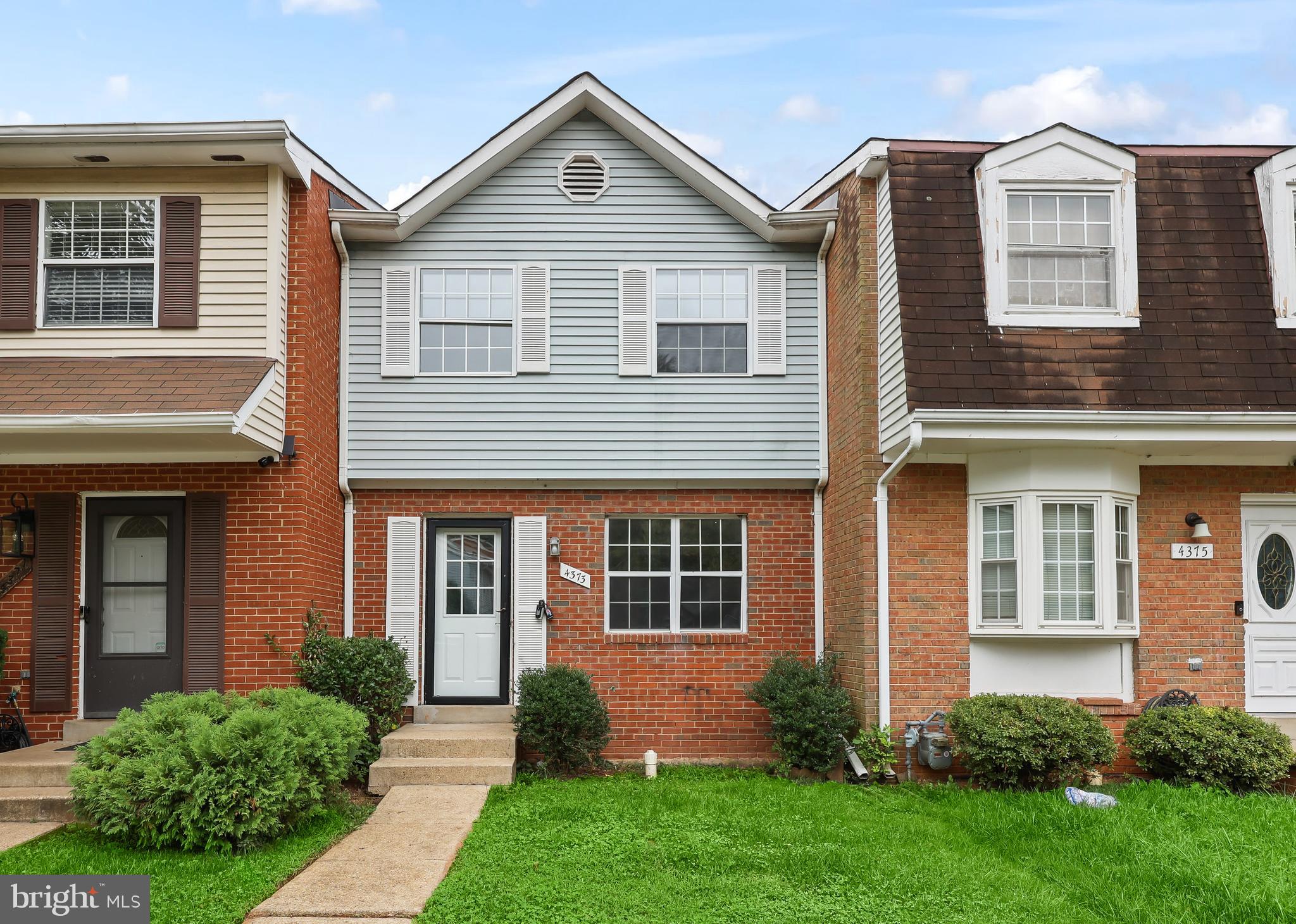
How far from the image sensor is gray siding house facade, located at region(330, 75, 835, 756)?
11.3 metres

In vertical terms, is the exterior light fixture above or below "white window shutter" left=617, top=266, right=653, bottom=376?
below

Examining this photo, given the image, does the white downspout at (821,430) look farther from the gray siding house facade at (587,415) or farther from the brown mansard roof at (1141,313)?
the brown mansard roof at (1141,313)

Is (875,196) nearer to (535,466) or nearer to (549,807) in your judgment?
(535,466)

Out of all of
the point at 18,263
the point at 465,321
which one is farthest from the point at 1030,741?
the point at 18,263

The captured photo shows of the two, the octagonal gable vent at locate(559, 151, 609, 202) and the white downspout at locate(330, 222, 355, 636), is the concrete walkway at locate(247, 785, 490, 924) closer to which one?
the white downspout at locate(330, 222, 355, 636)

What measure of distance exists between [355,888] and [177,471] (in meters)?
5.18

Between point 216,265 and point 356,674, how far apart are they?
400cm

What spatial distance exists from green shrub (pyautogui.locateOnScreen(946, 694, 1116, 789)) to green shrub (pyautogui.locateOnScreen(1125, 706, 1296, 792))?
1.26ft

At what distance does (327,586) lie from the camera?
1093 centimetres

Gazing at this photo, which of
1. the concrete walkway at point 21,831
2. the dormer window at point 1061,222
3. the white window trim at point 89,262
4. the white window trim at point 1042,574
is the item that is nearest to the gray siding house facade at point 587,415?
the white window trim at point 89,262

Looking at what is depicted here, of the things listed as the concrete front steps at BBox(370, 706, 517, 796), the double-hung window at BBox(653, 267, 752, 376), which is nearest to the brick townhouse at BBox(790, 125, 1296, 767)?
the double-hung window at BBox(653, 267, 752, 376)

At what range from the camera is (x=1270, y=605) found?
1036cm

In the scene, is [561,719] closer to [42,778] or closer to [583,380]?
[583,380]

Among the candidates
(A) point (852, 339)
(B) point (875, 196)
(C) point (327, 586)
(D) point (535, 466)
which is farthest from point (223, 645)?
(B) point (875, 196)
